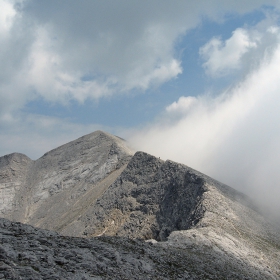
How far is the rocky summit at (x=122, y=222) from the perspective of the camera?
19219mm

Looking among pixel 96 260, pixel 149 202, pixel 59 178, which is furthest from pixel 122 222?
pixel 59 178

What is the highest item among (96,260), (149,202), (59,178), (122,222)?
(59,178)

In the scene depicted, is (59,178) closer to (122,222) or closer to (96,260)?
(122,222)

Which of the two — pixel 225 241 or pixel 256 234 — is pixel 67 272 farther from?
pixel 256 234

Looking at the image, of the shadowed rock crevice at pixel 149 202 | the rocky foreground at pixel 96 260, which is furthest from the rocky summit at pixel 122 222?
the shadowed rock crevice at pixel 149 202

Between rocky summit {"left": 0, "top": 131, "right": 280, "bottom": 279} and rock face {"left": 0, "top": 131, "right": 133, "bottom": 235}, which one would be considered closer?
rocky summit {"left": 0, "top": 131, "right": 280, "bottom": 279}

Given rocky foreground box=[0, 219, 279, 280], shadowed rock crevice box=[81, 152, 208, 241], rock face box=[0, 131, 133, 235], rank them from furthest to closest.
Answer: rock face box=[0, 131, 133, 235]
shadowed rock crevice box=[81, 152, 208, 241]
rocky foreground box=[0, 219, 279, 280]

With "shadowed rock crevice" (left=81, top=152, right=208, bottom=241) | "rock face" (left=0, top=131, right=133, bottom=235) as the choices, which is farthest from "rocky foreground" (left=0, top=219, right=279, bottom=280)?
"rock face" (left=0, top=131, right=133, bottom=235)

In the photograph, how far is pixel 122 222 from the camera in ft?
218

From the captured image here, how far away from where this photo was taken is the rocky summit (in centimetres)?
1922

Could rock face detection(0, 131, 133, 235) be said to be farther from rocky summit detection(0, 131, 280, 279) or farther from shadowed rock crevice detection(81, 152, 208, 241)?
shadowed rock crevice detection(81, 152, 208, 241)

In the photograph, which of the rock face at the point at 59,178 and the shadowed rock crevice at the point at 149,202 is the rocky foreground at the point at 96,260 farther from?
the rock face at the point at 59,178

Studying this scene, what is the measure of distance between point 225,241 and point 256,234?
12.6 meters

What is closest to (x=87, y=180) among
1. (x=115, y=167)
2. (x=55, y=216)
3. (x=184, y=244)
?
(x=115, y=167)
